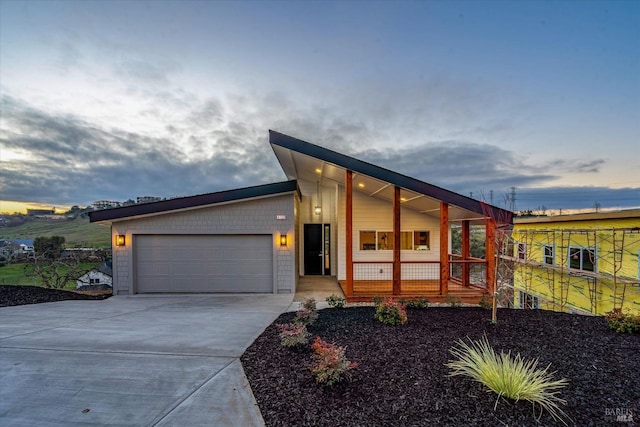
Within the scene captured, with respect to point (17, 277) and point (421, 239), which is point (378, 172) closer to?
point (421, 239)

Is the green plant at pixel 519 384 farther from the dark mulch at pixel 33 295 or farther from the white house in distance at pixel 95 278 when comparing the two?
the white house in distance at pixel 95 278

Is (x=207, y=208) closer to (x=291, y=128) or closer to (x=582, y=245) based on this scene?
(x=291, y=128)

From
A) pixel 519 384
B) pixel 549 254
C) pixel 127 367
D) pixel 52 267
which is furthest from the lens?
pixel 52 267

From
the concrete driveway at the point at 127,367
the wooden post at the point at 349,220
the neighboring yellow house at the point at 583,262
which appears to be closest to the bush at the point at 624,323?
the neighboring yellow house at the point at 583,262

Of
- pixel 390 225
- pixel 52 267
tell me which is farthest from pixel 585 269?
pixel 52 267

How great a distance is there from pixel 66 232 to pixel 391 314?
18762mm

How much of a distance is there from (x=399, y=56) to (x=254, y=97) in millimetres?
6132

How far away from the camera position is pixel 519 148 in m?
13.9

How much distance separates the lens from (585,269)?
348 inches

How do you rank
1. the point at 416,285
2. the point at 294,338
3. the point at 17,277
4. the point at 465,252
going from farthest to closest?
the point at 17,277, the point at 465,252, the point at 416,285, the point at 294,338

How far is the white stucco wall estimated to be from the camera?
903cm

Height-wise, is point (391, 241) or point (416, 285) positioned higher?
point (391, 241)

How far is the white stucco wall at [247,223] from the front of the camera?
903 centimetres

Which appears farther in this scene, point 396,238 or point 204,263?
point 204,263
